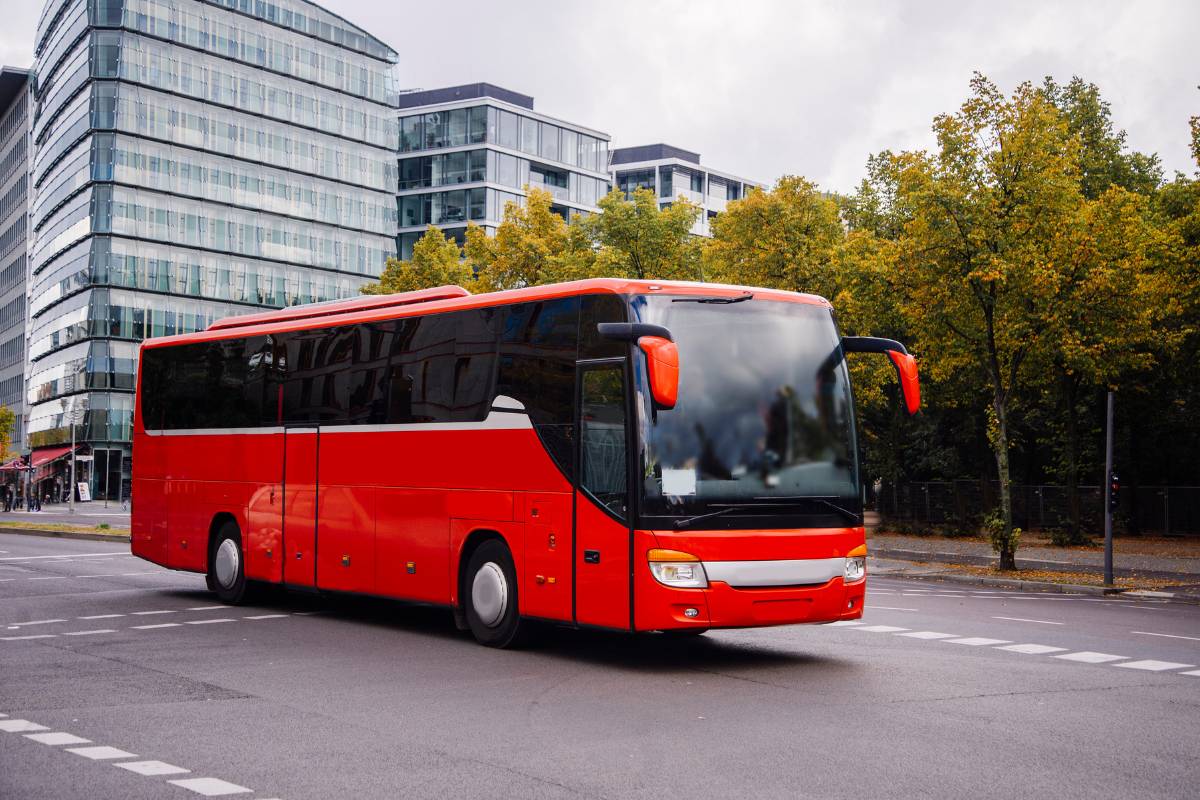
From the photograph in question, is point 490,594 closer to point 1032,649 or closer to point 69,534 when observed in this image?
point 1032,649

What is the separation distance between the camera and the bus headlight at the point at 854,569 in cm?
1255

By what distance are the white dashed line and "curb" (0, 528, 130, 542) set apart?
1166 inches

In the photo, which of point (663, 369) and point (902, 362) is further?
point (902, 362)

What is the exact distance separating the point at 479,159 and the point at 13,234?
47.1m

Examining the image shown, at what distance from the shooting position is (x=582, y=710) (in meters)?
9.93

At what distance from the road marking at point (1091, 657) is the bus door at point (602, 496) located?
Result: 15.2ft

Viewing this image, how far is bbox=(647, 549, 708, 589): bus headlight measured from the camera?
11.7 m

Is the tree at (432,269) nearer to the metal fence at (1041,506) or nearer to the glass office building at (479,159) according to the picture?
the metal fence at (1041,506)

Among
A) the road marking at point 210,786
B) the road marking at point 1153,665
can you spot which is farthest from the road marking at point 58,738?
the road marking at point 1153,665

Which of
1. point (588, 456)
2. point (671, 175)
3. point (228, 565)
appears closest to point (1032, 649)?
point (588, 456)

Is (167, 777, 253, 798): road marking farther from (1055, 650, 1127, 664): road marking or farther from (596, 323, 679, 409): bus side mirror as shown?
(1055, 650, 1127, 664): road marking

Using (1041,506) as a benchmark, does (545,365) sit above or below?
above

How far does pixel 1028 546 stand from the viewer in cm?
4112

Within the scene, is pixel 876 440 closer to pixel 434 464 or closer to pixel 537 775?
pixel 434 464
